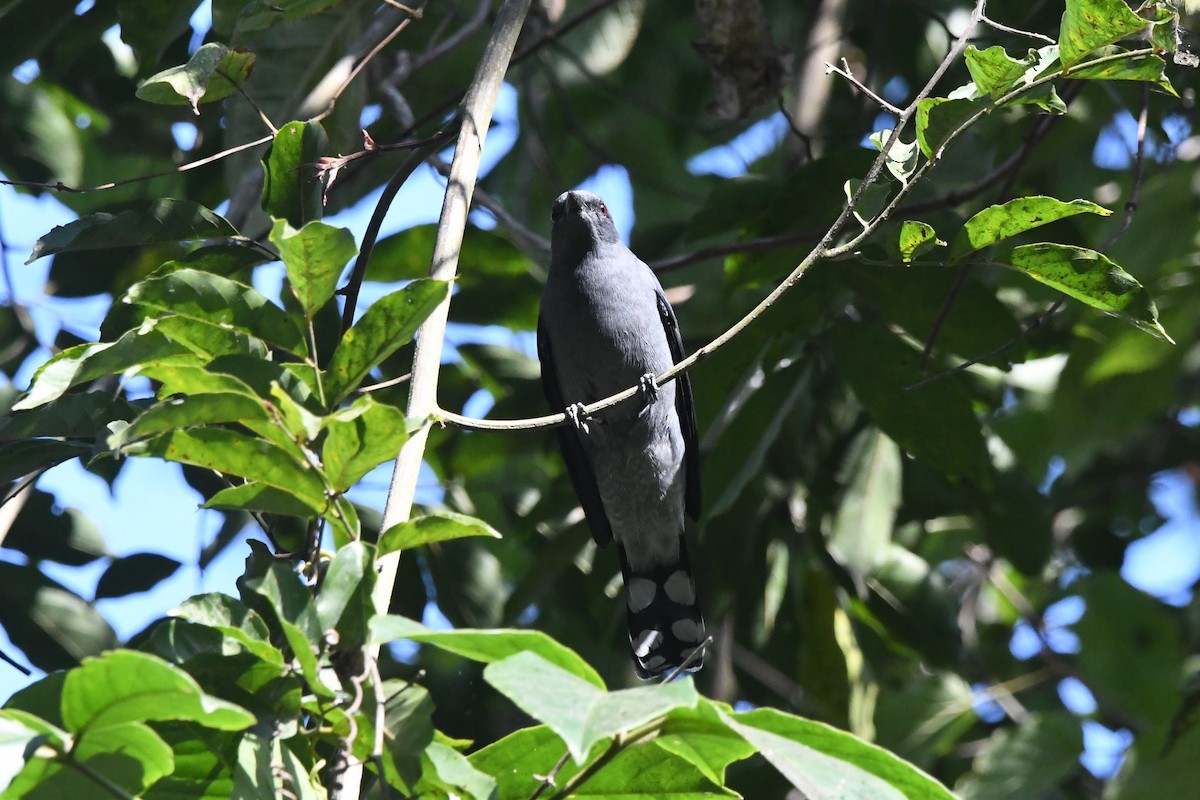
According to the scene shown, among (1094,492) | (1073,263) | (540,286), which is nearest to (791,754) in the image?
(1073,263)

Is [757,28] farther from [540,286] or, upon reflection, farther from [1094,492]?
[1094,492]

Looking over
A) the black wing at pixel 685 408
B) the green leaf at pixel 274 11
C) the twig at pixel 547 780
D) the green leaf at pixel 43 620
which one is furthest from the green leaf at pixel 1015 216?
the green leaf at pixel 43 620

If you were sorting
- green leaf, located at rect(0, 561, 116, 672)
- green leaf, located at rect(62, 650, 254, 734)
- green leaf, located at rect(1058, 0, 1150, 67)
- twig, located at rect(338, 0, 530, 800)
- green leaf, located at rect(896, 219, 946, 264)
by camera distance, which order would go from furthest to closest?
green leaf, located at rect(0, 561, 116, 672)
green leaf, located at rect(896, 219, 946, 264)
green leaf, located at rect(1058, 0, 1150, 67)
twig, located at rect(338, 0, 530, 800)
green leaf, located at rect(62, 650, 254, 734)

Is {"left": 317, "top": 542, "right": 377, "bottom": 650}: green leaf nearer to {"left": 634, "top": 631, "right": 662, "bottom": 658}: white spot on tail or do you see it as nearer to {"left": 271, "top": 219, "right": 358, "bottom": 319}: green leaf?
{"left": 271, "top": 219, "right": 358, "bottom": 319}: green leaf

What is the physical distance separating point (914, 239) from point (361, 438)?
1.22 metres

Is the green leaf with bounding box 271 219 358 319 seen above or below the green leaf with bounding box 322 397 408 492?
Result: above

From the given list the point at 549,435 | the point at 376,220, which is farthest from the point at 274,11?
the point at 549,435

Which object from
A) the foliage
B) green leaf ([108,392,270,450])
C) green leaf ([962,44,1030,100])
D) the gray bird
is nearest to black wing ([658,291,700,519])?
the gray bird

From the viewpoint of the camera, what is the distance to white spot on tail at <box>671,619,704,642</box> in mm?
4586

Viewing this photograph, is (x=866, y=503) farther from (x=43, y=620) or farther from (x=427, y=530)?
(x=427, y=530)

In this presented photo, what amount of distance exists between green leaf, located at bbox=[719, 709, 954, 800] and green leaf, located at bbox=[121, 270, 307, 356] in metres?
0.99

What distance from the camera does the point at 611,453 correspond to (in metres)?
4.67

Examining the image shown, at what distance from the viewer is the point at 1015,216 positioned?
236cm

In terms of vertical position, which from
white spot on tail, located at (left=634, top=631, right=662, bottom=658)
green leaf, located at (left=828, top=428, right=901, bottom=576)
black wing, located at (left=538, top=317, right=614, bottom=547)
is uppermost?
black wing, located at (left=538, top=317, right=614, bottom=547)
